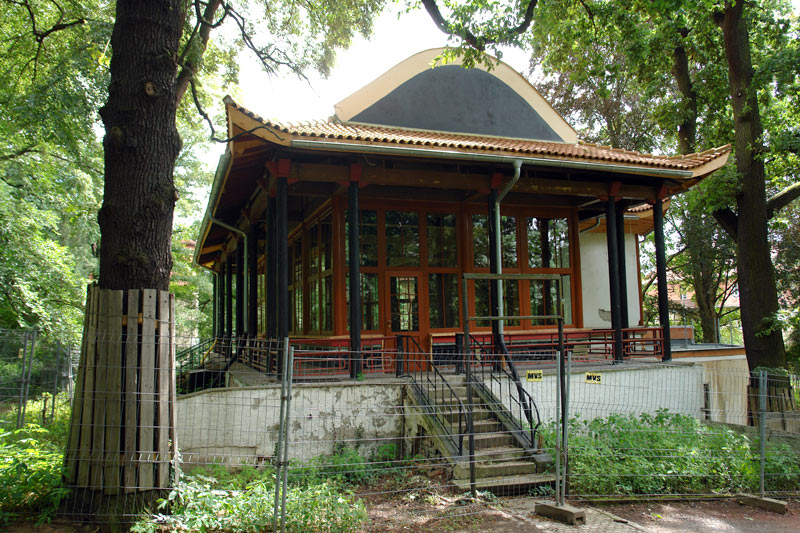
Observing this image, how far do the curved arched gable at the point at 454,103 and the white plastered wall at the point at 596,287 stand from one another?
10.4 feet

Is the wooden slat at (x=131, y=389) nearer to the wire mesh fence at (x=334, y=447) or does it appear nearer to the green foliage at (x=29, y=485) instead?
the wire mesh fence at (x=334, y=447)

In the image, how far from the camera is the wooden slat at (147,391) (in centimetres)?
488

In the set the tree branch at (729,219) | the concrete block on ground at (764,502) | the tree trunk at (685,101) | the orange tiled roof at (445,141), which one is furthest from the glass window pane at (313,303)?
the tree trunk at (685,101)

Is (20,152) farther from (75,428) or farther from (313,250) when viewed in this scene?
(75,428)

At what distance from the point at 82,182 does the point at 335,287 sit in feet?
35.7

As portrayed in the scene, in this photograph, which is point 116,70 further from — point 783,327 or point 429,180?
point 783,327

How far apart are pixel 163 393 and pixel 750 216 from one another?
40.5 ft

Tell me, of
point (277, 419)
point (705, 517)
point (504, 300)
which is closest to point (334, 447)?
point (277, 419)

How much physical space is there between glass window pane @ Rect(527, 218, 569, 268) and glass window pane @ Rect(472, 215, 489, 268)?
48.7 inches

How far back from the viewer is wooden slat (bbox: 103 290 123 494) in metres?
4.79

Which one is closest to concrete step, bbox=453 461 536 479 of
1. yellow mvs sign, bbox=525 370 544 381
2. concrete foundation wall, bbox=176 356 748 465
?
concrete foundation wall, bbox=176 356 748 465

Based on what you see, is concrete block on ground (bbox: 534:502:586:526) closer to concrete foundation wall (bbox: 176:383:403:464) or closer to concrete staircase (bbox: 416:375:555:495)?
concrete staircase (bbox: 416:375:555:495)

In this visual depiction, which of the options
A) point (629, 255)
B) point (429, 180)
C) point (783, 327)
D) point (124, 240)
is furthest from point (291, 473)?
point (629, 255)

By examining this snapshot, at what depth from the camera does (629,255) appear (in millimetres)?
16594
